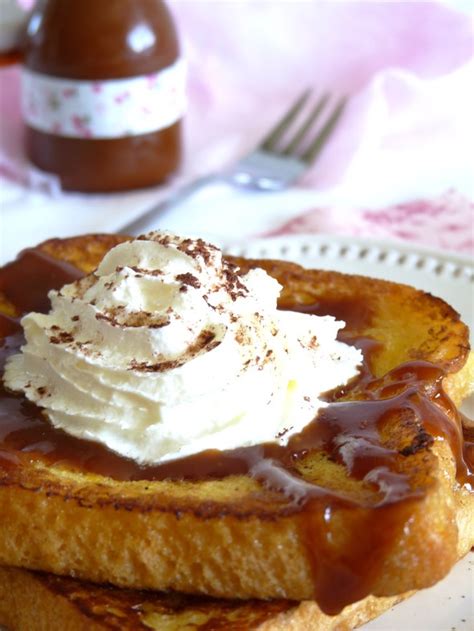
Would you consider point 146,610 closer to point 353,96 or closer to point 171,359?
point 171,359

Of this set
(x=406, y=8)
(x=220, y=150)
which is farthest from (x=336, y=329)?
(x=406, y=8)

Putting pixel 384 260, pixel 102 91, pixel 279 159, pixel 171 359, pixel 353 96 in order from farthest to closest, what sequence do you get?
pixel 353 96 < pixel 279 159 < pixel 102 91 < pixel 384 260 < pixel 171 359

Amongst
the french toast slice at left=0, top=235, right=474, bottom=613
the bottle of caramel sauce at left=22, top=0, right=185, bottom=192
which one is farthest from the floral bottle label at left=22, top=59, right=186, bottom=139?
the french toast slice at left=0, top=235, right=474, bottom=613

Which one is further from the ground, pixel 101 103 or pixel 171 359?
pixel 171 359

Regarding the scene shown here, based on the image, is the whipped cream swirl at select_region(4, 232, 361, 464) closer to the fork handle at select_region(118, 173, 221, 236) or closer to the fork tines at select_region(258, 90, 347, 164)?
the fork handle at select_region(118, 173, 221, 236)

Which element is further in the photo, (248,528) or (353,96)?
(353,96)

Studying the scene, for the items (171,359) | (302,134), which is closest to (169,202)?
(302,134)

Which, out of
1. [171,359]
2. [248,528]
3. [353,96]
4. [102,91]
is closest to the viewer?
[248,528]

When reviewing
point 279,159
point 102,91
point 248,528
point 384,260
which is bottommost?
point 279,159

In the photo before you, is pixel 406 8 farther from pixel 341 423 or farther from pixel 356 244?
pixel 341 423
